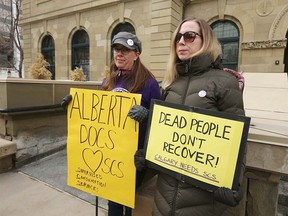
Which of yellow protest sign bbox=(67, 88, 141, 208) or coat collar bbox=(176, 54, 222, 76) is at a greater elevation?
coat collar bbox=(176, 54, 222, 76)

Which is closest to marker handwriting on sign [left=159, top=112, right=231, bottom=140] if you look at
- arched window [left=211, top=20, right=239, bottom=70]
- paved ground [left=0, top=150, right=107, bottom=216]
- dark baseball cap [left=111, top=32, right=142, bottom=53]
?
dark baseball cap [left=111, top=32, right=142, bottom=53]

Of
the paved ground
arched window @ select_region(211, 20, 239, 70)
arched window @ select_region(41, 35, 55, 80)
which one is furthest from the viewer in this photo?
arched window @ select_region(41, 35, 55, 80)

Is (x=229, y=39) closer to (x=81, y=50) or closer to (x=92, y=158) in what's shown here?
(x=81, y=50)

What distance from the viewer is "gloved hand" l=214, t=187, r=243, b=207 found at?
121 centimetres

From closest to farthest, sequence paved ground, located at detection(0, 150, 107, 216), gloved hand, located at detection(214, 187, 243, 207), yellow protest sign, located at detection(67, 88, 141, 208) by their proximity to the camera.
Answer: gloved hand, located at detection(214, 187, 243, 207) < yellow protest sign, located at detection(67, 88, 141, 208) < paved ground, located at detection(0, 150, 107, 216)

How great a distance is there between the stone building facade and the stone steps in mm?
7529

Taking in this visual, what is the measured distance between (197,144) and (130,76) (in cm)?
94

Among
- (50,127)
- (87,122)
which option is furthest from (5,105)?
(87,122)

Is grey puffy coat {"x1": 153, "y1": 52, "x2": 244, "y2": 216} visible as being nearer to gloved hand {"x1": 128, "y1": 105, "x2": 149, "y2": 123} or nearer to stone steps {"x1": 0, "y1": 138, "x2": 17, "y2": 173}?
gloved hand {"x1": 128, "y1": 105, "x2": 149, "y2": 123}

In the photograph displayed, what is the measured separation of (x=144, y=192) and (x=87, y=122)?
85 cm

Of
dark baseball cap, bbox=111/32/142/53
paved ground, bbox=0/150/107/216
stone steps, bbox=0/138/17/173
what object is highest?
dark baseball cap, bbox=111/32/142/53

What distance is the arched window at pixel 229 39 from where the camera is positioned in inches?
392

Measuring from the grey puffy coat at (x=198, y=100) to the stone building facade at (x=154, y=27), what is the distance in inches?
349

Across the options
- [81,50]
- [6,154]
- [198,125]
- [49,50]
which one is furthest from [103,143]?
[49,50]
